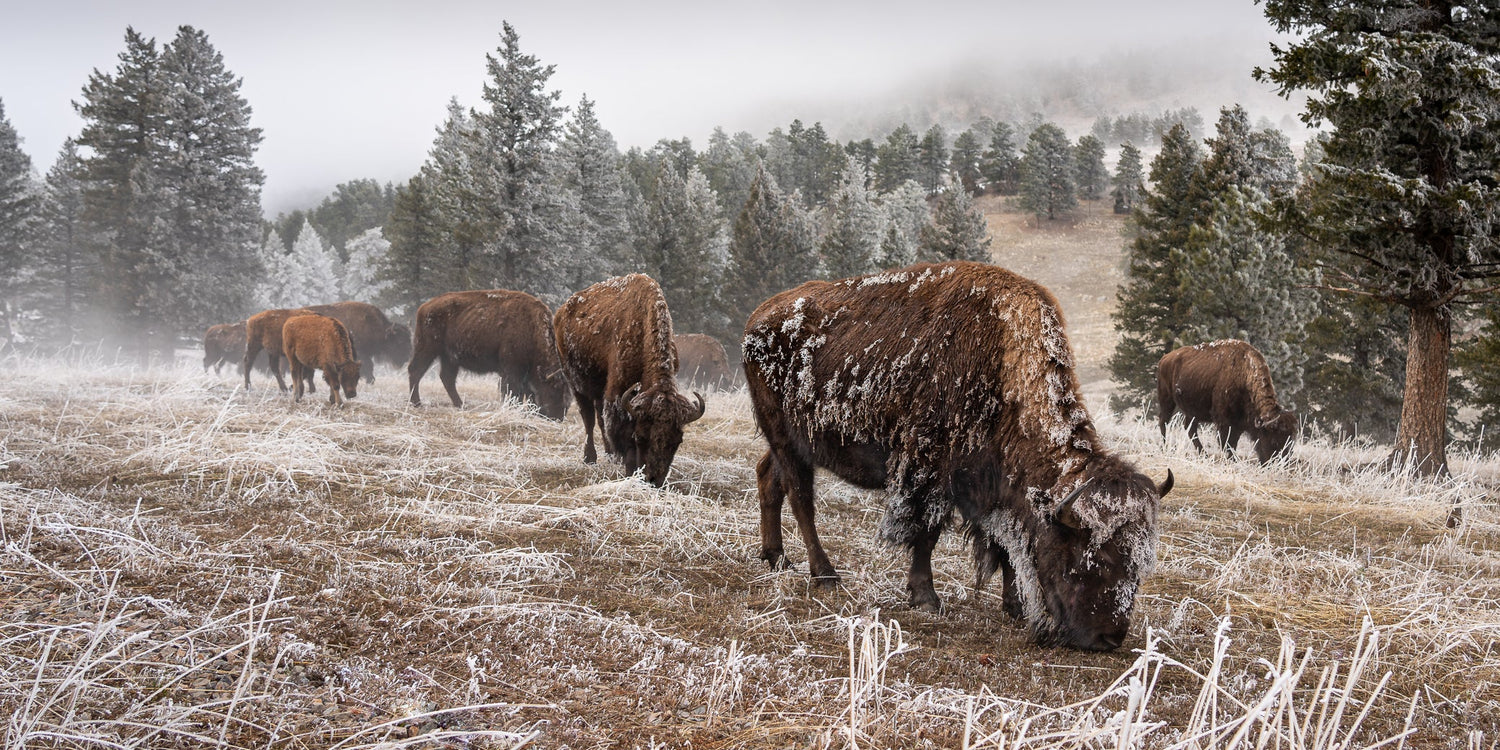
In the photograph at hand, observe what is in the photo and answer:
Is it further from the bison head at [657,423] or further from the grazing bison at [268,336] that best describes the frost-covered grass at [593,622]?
the grazing bison at [268,336]

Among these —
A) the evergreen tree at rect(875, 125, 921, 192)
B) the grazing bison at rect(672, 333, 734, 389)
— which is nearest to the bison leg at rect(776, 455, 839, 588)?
the grazing bison at rect(672, 333, 734, 389)

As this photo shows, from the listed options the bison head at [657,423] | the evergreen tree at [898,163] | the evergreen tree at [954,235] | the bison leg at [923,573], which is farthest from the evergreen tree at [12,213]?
the evergreen tree at [898,163]

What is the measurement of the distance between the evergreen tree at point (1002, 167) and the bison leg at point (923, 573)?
87928mm

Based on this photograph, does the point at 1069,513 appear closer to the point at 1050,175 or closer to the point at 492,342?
the point at 492,342

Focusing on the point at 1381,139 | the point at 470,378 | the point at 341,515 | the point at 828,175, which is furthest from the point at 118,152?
the point at 828,175

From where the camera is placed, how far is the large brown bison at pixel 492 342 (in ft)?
46.7

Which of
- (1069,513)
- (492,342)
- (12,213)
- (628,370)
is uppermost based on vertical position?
(12,213)

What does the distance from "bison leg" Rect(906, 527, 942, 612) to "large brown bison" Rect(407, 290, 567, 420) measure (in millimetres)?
10336

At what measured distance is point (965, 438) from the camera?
4113 mm

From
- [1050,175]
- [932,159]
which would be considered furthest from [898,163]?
[1050,175]

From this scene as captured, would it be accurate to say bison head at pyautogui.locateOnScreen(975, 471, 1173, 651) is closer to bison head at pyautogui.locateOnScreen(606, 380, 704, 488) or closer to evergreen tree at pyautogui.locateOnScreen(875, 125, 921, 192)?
bison head at pyautogui.locateOnScreen(606, 380, 704, 488)

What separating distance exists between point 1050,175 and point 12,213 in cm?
7308

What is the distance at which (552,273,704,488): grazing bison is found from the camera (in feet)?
23.3

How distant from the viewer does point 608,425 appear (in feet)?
25.8
